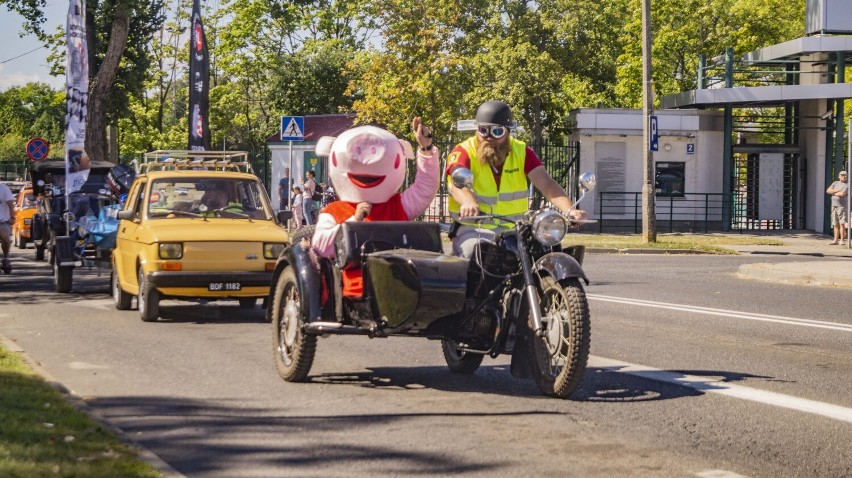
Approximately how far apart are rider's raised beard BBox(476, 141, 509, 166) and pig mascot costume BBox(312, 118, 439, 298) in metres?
0.32

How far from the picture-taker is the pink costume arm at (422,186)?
8.69 metres

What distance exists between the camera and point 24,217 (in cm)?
3203

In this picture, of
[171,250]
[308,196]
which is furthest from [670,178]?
[171,250]

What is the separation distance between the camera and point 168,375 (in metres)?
9.36

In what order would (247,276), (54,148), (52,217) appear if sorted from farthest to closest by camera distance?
(54,148) → (52,217) → (247,276)

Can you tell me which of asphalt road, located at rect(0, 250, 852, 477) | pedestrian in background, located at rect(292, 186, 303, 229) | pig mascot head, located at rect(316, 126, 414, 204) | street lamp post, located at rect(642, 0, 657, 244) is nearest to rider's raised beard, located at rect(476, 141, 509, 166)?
pig mascot head, located at rect(316, 126, 414, 204)

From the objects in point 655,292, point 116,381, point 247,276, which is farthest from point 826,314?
point 116,381

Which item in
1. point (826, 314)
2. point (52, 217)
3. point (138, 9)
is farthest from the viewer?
point (138, 9)

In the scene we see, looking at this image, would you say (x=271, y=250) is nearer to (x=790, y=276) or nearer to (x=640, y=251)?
(x=790, y=276)

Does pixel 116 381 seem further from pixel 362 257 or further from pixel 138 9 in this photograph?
pixel 138 9

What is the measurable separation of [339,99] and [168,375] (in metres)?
60.8

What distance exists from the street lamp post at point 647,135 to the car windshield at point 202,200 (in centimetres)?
1742

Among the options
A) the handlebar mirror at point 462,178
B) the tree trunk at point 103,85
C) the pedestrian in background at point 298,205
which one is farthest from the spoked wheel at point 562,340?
the tree trunk at point 103,85

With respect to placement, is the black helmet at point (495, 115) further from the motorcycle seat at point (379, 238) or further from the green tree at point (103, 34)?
the green tree at point (103, 34)
